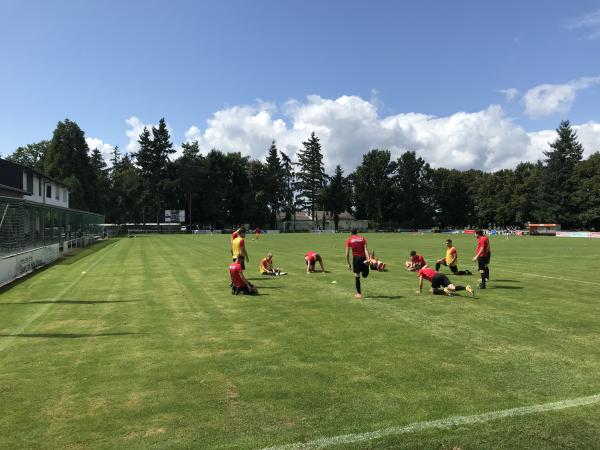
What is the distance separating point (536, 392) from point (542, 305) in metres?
6.41

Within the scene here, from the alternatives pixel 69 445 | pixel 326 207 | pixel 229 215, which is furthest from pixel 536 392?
pixel 326 207

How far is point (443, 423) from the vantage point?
4539mm

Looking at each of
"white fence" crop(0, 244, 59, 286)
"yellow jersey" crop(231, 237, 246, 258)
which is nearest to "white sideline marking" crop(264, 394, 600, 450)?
"yellow jersey" crop(231, 237, 246, 258)

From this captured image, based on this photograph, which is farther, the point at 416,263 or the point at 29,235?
the point at 29,235

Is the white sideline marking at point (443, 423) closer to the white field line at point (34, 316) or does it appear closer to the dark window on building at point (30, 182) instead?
the white field line at point (34, 316)

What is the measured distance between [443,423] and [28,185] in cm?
4702

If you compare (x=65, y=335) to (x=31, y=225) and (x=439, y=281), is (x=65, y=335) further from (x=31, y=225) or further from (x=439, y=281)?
(x=31, y=225)

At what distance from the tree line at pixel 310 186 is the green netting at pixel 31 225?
4357 centimetres

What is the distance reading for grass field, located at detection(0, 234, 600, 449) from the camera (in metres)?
4.39

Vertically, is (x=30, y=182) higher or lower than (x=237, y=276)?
higher

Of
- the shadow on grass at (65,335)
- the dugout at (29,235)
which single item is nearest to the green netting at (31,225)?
the dugout at (29,235)

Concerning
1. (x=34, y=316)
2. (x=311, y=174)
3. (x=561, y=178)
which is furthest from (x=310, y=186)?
(x=34, y=316)

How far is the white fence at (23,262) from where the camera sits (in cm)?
1571

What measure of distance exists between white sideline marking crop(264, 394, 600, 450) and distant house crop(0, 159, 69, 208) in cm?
3347
